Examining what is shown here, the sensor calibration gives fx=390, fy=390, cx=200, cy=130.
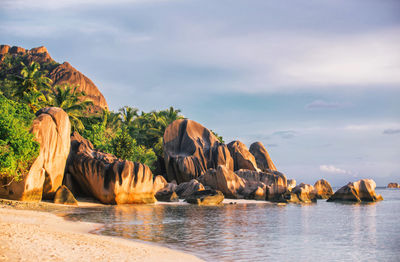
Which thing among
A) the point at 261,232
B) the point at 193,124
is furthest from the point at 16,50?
the point at 261,232

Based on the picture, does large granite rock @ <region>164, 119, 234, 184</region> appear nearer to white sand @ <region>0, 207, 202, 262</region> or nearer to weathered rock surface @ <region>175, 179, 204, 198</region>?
weathered rock surface @ <region>175, 179, 204, 198</region>

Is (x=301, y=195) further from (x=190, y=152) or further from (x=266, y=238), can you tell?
(x=266, y=238)

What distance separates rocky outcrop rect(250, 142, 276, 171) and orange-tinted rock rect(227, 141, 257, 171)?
18.2 ft

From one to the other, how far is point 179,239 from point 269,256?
3567 mm

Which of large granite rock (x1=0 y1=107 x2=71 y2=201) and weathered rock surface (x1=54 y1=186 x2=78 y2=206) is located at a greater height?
large granite rock (x1=0 y1=107 x2=71 y2=201)

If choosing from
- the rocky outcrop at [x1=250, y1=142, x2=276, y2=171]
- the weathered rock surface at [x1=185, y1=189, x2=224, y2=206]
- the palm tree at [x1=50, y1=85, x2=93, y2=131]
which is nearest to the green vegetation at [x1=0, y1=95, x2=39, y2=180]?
the weathered rock surface at [x1=185, y1=189, x2=224, y2=206]

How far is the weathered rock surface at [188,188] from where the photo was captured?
119 feet

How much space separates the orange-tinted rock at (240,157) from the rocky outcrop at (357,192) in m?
10.0

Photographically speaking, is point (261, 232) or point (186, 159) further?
point (186, 159)

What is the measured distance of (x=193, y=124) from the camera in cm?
4803

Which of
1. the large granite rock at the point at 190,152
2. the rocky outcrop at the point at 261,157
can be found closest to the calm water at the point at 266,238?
the large granite rock at the point at 190,152

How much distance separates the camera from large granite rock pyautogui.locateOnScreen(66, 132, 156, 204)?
2545 cm

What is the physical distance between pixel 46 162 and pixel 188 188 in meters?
16.7

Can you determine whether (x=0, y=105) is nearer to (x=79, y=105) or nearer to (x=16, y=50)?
(x=79, y=105)
